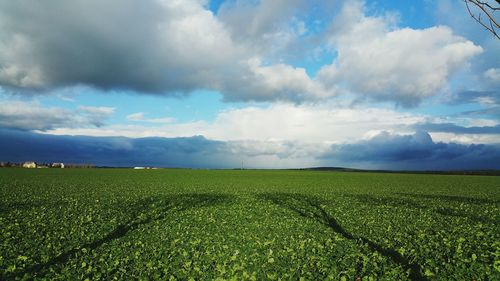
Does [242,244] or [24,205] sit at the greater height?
[24,205]

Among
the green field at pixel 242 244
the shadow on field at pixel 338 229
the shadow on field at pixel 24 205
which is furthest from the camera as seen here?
the shadow on field at pixel 24 205

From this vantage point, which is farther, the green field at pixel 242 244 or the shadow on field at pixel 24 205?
the shadow on field at pixel 24 205

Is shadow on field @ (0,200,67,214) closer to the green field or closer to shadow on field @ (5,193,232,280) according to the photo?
the green field

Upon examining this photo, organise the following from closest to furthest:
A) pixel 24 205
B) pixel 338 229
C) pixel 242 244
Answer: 1. pixel 242 244
2. pixel 338 229
3. pixel 24 205

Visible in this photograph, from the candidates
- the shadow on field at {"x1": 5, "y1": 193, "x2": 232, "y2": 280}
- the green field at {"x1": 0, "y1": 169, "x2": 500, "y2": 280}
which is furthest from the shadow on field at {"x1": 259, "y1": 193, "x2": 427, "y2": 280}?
the shadow on field at {"x1": 5, "y1": 193, "x2": 232, "y2": 280}

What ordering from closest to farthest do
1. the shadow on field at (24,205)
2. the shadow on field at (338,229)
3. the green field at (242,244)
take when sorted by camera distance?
the green field at (242,244), the shadow on field at (338,229), the shadow on field at (24,205)

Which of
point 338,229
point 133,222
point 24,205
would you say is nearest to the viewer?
point 338,229

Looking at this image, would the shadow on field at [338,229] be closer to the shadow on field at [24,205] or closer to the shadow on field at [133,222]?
the shadow on field at [133,222]

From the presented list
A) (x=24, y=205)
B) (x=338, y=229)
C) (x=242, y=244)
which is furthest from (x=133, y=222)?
(x=24, y=205)

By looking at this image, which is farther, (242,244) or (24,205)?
(24,205)

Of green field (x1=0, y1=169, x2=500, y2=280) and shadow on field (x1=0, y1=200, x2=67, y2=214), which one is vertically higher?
shadow on field (x1=0, y1=200, x2=67, y2=214)

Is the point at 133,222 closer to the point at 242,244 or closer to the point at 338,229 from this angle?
the point at 242,244

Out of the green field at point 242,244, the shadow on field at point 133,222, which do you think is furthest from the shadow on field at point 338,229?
the shadow on field at point 133,222

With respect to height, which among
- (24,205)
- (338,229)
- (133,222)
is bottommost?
(338,229)
